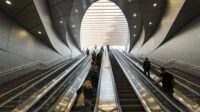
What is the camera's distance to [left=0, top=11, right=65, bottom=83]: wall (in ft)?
43.1

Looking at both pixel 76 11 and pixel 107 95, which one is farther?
pixel 76 11

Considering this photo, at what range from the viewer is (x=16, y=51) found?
14.9 m

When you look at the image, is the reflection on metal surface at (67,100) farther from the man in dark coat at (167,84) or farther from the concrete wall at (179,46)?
the concrete wall at (179,46)

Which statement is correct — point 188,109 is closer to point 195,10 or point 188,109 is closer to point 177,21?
point 195,10

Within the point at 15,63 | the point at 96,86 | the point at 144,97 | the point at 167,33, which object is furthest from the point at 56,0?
the point at 144,97

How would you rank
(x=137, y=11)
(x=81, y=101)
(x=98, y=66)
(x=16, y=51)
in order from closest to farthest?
1. (x=81, y=101)
2. (x=16, y=51)
3. (x=98, y=66)
4. (x=137, y=11)

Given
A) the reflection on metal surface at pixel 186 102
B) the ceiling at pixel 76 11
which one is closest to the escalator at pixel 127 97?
the reflection on metal surface at pixel 186 102

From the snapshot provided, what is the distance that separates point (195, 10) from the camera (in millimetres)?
14977

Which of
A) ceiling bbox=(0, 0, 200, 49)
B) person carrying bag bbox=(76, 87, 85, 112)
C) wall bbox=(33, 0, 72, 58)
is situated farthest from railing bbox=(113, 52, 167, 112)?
wall bbox=(33, 0, 72, 58)

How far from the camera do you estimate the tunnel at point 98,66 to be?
7984 mm

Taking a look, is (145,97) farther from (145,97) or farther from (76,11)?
(76,11)

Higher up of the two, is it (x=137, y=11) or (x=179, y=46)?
(x=137, y=11)

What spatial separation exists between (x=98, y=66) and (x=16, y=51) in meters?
4.92

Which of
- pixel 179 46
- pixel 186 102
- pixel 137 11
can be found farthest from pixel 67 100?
pixel 137 11
